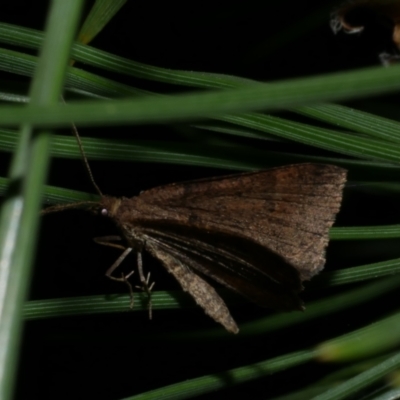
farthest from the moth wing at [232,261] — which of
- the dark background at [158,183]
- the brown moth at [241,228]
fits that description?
the dark background at [158,183]

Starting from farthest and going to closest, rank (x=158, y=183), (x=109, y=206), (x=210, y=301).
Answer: (x=158, y=183), (x=109, y=206), (x=210, y=301)

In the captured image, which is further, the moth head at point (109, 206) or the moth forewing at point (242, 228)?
the moth head at point (109, 206)

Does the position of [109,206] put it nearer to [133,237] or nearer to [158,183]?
[133,237]

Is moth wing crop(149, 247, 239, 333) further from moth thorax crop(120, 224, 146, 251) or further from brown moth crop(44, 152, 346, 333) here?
moth thorax crop(120, 224, 146, 251)

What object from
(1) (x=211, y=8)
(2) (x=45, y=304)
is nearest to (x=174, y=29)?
(1) (x=211, y=8)

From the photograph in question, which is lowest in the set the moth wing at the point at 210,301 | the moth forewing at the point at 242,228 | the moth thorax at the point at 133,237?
the moth wing at the point at 210,301

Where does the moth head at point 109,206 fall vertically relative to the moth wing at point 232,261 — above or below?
above

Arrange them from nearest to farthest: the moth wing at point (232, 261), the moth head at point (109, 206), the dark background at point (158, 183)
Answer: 1. the moth wing at point (232, 261)
2. the moth head at point (109, 206)
3. the dark background at point (158, 183)

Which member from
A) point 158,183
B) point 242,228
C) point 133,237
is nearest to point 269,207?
Answer: point 242,228

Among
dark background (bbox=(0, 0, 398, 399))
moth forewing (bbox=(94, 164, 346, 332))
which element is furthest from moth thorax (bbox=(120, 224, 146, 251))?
dark background (bbox=(0, 0, 398, 399))

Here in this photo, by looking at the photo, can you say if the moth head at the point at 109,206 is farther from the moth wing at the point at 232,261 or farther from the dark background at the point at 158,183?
the dark background at the point at 158,183
